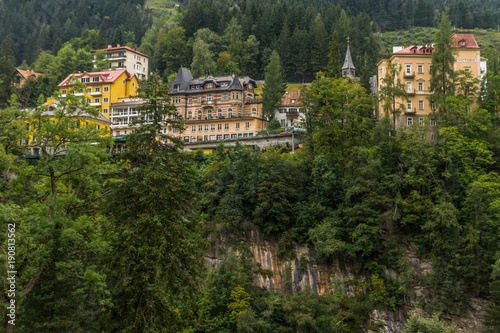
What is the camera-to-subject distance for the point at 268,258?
49.4 metres

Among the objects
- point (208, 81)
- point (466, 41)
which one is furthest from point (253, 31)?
point (466, 41)

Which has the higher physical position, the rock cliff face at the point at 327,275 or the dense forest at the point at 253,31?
the dense forest at the point at 253,31

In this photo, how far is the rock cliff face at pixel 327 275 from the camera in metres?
42.1

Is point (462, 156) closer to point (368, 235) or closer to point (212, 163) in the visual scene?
point (368, 235)

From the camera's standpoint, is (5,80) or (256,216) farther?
(5,80)

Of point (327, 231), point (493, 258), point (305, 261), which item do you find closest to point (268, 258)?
point (305, 261)

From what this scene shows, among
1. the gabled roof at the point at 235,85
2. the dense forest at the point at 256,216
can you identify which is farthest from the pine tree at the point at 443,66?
the gabled roof at the point at 235,85

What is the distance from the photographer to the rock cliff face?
4206 cm

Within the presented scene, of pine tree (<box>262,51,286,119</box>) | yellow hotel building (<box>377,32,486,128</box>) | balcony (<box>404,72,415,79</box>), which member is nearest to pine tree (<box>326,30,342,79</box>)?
pine tree (<box>262,51,286,119</box>)

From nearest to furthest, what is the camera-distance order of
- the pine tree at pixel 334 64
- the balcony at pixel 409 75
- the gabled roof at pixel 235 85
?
the balcony at pixel 409 75 → the pine tree at pixel 334 64 → the gabled roof at pixel 235 85

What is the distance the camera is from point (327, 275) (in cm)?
4747

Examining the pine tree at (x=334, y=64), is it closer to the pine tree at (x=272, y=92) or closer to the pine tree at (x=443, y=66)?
the pine tree at (x=272, y=92)

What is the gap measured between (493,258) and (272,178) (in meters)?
20.5

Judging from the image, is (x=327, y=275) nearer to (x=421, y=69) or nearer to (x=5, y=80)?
(x=421, y=69)
